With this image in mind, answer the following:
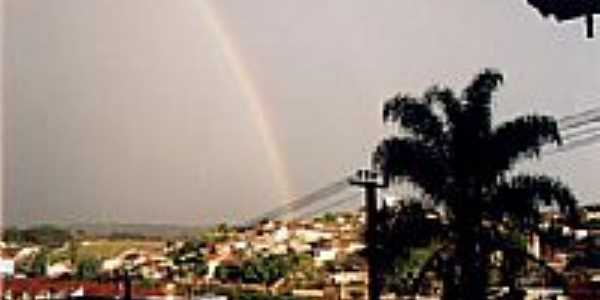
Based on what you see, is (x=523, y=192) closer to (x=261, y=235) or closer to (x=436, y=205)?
(x=436, y=205)

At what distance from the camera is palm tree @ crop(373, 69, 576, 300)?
2523 centimetres

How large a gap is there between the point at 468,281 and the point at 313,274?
8581 centimetres

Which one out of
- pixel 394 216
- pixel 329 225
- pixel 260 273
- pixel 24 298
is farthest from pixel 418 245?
pixel 329 225

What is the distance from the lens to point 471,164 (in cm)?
2550

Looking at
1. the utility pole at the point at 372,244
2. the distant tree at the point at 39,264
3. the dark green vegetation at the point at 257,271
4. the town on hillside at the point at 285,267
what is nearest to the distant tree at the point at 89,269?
the town on hillside at the point at 285,267

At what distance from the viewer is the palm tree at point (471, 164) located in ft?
82.8

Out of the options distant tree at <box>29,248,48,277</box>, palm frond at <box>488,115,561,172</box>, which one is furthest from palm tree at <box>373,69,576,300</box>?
distant tree at <box>29,248,48,277</box>

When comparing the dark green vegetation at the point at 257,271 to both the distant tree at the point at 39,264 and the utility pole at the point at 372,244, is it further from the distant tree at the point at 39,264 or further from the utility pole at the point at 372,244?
the utility pole at the point at 372,244

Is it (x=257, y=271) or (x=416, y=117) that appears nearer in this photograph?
(x=416, y=117)

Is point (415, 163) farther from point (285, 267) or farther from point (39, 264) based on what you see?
point (39, 264)

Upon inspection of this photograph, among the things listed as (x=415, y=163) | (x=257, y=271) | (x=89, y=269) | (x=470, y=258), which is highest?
(x=415, y=163)

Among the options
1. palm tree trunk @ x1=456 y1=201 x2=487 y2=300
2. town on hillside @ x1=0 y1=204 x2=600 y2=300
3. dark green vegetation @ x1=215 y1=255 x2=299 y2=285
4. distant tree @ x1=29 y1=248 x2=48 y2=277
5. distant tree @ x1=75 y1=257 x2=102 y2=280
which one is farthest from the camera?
distant tree @ x1=29 y1=248 x2=48 y2=277

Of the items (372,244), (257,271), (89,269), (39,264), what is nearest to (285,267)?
(257,271)

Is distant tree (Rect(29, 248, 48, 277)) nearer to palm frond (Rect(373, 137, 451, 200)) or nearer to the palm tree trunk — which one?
palm frond (Rect(373, 137, 451, 200))
